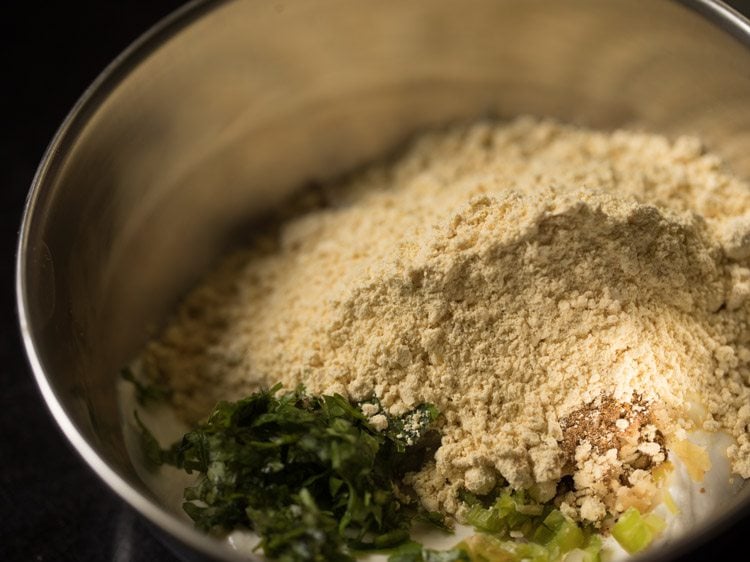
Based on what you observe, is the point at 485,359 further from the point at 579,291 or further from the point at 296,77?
the point at 296,77

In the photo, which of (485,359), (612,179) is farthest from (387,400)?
(612,179)

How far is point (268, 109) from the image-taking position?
1934 millimetres

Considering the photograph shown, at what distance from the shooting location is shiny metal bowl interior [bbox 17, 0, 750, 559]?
61.9 inches

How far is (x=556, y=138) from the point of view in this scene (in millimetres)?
1921

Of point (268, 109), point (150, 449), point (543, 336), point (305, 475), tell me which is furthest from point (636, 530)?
point (268, 109)

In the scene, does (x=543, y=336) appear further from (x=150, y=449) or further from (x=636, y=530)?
(x=150, y=449)

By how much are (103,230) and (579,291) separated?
0.87 metres

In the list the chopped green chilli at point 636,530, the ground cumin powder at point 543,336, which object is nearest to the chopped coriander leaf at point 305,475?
the ground cumin powder at point 543,336

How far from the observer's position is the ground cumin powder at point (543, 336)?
139cm

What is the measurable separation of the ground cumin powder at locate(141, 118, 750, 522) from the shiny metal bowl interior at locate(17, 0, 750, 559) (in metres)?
0.23

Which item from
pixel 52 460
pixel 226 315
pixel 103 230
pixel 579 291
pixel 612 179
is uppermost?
pixel 612 179

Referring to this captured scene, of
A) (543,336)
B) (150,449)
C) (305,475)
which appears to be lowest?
(150,449)

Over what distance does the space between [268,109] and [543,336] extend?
32.7 inches

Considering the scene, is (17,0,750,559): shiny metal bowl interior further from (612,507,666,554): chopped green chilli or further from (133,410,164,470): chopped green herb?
(612,507,666,554): chopped green chilli
